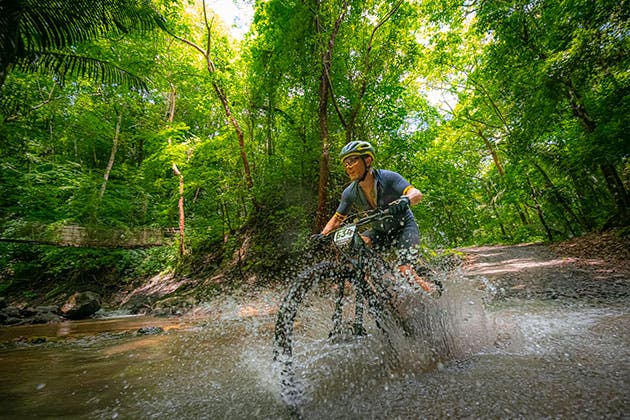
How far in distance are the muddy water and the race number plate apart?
2.80 feet

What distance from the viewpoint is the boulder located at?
375 inches

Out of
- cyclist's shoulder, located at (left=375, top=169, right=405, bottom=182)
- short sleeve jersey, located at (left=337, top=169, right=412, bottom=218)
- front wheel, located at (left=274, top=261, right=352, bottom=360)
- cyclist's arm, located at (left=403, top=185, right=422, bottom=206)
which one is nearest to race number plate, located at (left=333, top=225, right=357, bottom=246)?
front wheel, located at (left=274, top=261, right=352, bottom=360)

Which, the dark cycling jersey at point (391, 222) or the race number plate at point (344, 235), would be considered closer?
the race number plate at point (344, 235)

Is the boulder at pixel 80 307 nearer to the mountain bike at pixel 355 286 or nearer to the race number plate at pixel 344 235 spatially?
the mountain bike at pixel 355 286

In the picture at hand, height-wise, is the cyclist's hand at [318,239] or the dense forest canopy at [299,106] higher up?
the dense forest canopy at [299,106]

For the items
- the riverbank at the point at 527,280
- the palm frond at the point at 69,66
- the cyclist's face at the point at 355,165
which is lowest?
the riverbank at the point at 527,280

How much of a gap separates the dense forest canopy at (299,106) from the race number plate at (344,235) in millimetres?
3877

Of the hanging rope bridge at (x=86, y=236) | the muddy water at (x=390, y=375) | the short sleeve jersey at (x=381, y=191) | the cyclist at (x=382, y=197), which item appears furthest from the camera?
the hanging rope bridge at (x=86, y=236)

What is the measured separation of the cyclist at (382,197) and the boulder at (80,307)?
35.5 feet

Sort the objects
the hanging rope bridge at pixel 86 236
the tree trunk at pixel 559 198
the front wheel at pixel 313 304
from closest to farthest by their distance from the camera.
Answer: the front wheel at pixel 313 304, the hanging rope bridge at pixel 86 236, the tree trunk at pixel 559 198

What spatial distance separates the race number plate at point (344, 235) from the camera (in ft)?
8.52

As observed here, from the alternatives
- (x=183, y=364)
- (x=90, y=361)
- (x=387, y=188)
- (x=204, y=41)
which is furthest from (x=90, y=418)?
(x=204, y=41)

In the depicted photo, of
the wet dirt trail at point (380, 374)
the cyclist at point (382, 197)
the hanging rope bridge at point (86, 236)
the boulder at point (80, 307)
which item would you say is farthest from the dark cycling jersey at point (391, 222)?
the hanging rope bridge at point (86, 236)

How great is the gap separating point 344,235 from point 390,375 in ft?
3.89
